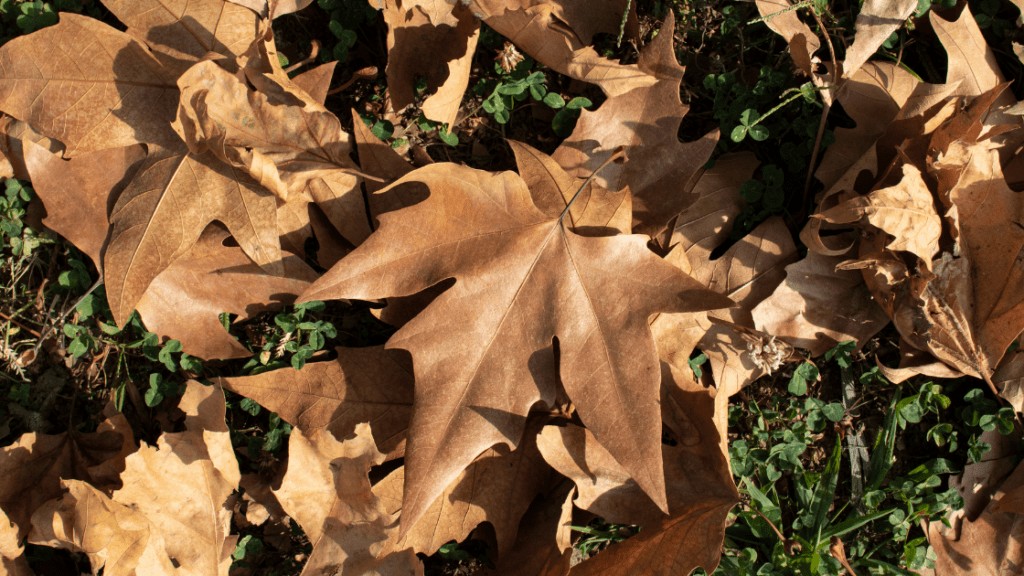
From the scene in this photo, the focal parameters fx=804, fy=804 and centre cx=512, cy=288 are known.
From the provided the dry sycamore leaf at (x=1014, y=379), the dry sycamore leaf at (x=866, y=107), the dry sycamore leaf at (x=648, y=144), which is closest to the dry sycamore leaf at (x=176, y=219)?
the dry sycamore leaf at (x=648, y=144)

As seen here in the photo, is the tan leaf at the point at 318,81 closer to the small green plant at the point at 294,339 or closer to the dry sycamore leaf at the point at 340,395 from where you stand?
the small green plant at the point at 294,339

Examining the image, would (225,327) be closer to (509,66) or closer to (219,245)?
(219,245)

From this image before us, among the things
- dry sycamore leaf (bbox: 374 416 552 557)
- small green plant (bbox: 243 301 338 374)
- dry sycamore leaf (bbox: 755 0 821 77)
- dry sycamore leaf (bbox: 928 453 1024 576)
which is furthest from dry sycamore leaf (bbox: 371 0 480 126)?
dry sycamore leaf (bbox: 928 453 1024 576)

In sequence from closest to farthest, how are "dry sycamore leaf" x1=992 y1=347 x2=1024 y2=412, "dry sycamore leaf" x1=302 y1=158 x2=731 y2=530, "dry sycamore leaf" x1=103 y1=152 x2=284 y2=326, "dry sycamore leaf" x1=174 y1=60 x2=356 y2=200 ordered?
"dry sycamore leaf" x1=302 y1=158 x2=731 y2=530 < "dry sycamore leaf" x1=174 y1=60 x2=356 y2=200 < "dry sycamore leaf" x1=103 y1=152 x2=284 y2=326 < "dry sycamore leaf" x1=992 y1=347 x2=1024 y2=412

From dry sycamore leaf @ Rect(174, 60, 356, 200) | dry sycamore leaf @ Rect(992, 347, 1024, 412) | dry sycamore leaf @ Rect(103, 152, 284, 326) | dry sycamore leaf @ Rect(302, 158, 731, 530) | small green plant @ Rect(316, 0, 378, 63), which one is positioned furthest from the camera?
small green plant @ Rect(316, 0, 378, 63)

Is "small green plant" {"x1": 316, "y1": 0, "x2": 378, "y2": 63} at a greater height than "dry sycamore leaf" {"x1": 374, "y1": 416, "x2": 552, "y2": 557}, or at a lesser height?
greater

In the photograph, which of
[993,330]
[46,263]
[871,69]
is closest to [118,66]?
[46,263]

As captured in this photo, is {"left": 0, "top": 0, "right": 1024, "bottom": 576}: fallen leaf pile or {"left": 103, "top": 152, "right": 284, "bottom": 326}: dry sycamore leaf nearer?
{"left": 0, "top": 0, "right": 1024, "bottom": 576}: fallen leaf pile

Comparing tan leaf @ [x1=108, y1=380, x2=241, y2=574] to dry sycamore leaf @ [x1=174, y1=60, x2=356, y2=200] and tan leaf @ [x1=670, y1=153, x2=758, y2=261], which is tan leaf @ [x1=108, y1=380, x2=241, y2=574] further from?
tan leaf @ [x1=670, y1=153, x2=758, y2=261]

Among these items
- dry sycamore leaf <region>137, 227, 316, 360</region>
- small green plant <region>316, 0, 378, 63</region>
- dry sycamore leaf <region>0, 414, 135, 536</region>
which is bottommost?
dry sycamore leaf <region>0, 414, 135, 536</region>
